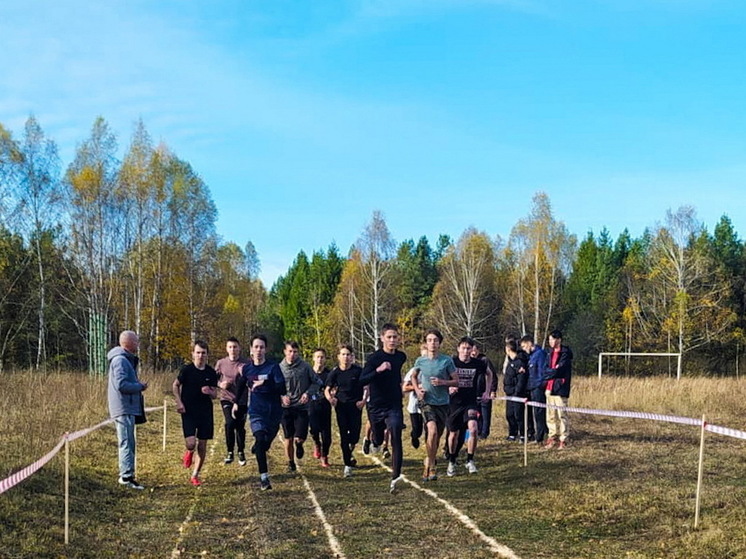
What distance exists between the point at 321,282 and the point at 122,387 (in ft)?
211

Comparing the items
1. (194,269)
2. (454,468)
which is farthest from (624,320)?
(454,468)

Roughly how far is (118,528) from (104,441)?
6498mm

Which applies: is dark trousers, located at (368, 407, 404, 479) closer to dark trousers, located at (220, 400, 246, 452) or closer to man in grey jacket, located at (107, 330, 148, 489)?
dark trousers, located at (220, 400, 246, 452)

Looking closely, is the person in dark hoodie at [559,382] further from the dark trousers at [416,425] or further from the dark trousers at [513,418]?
the dark trousers at [416,425]

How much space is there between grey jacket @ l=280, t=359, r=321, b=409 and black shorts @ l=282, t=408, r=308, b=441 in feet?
0.42

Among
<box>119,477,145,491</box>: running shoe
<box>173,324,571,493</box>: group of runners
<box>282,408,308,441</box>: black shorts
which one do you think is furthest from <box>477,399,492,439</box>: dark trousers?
<box>119,477,145,491</box>: running shoe

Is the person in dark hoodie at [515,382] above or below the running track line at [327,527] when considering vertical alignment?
above

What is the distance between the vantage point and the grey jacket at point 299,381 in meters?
11.6

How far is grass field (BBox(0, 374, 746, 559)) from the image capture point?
21.6 ft

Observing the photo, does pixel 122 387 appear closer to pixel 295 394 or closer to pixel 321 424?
pixel 295 394

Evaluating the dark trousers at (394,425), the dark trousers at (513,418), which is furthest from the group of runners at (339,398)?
the dark trousers at (513,418)

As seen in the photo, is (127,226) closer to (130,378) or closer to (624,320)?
(130,378)

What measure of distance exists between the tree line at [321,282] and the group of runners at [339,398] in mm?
21023

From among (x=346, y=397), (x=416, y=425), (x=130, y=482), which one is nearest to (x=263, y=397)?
(x=346, y=397)
